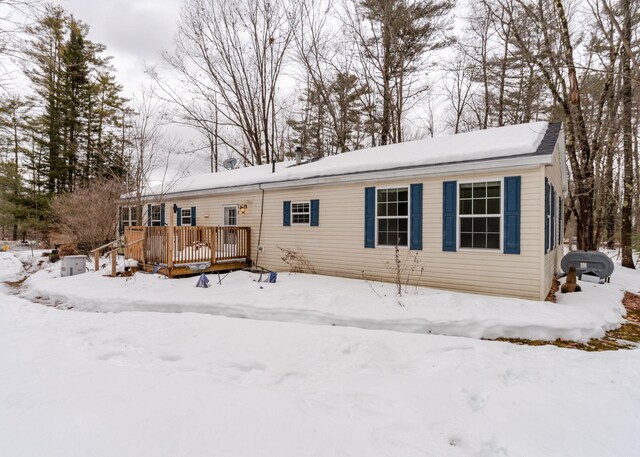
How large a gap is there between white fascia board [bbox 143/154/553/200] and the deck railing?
1.73 metres

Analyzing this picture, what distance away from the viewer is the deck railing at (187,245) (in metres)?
8.41

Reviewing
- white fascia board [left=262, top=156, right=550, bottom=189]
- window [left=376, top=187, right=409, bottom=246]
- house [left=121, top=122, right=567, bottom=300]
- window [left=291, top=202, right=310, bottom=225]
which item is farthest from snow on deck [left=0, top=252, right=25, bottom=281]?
window [left=376, top=187, right=409, bottom=246]

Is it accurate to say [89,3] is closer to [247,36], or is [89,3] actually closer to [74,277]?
[74,277]

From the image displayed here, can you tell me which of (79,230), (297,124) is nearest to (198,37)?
(297,124)

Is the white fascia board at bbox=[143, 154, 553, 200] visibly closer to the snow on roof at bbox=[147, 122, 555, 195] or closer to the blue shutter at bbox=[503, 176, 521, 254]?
the snow on roof at bbox=[147, 122, 555, 195]

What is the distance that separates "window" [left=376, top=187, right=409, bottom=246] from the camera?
24.7 feet

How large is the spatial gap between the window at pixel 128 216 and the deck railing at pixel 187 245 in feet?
15.7

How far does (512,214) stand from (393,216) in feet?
8.28

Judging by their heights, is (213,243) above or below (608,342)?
above

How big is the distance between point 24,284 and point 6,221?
15046mm

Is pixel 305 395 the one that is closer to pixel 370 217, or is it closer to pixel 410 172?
pixel 370 217

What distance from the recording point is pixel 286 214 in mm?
9555

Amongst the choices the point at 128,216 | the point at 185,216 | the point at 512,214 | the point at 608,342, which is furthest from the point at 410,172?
the point at 128,216

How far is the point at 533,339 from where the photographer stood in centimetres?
479
